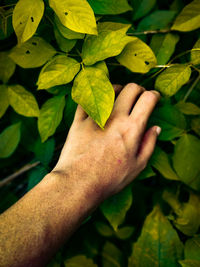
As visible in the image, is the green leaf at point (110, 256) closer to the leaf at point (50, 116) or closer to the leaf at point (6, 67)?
the leaf at point (50, 116)

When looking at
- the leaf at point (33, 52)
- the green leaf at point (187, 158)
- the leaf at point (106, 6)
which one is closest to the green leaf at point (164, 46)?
the leaf at point (106, 6)

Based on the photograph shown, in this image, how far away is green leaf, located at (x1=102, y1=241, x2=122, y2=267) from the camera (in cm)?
135

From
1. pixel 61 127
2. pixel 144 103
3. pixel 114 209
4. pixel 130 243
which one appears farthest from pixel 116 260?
pixel 144 103

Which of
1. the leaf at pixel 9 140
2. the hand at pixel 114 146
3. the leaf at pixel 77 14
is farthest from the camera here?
the leaf at pixel 9 140

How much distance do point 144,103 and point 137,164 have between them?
288 millimetres

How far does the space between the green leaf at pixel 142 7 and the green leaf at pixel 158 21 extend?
1.2 inches

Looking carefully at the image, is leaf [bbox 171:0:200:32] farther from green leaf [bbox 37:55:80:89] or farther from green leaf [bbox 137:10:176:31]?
green leaf [bbox 37:55:80:89]

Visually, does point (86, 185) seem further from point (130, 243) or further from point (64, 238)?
point (130, 243)

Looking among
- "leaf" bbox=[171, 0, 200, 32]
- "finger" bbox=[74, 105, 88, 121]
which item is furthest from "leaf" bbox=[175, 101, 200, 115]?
"finger" bbox=[74, 105, 88, 121]

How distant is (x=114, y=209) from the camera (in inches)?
40.8

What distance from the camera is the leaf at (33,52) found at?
923mm

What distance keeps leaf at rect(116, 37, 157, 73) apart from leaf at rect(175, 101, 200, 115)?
302 mm

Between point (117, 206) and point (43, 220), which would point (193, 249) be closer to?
point (117, 206)

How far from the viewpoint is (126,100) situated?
1.04 metres
